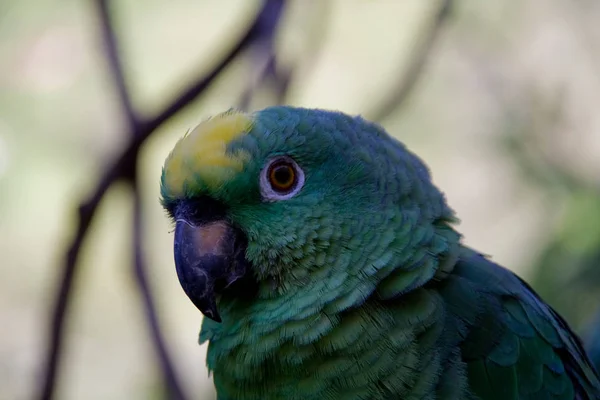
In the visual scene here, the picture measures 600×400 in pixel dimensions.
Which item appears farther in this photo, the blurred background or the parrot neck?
the blurred background

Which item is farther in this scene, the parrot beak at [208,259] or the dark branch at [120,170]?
the dark branch at [120,170]

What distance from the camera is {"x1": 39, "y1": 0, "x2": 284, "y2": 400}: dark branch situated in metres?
1.32

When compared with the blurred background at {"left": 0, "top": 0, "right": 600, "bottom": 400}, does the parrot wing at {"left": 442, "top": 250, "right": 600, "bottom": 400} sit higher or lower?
lower

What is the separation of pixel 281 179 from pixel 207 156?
140 mm

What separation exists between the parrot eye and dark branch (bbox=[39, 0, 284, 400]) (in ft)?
1.01

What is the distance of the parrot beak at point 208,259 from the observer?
3.49 ft

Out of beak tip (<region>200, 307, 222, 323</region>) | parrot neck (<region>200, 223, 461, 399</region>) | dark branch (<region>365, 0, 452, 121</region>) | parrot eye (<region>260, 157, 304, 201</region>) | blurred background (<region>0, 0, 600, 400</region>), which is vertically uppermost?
blurred background (<region>0, 0, 600, 400</region>)

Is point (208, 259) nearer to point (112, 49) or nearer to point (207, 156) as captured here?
point (207, 156)

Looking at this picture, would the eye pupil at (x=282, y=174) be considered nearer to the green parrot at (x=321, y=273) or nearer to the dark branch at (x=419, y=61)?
the green parrot at (x=321, y=273)

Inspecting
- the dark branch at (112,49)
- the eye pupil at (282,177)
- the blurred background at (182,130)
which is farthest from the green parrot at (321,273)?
the blurred background at (182,130)

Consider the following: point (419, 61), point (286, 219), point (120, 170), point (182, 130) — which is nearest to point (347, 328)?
point (286, 219)

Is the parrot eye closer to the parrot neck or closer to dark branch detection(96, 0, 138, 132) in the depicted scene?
the parrot neck

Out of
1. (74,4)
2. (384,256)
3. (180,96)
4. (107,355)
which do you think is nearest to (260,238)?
(384,256)

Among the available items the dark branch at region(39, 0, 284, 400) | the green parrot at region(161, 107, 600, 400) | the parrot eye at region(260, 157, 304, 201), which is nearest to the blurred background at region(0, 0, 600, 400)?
the dark branch at region(39, 0, 284, 400)
